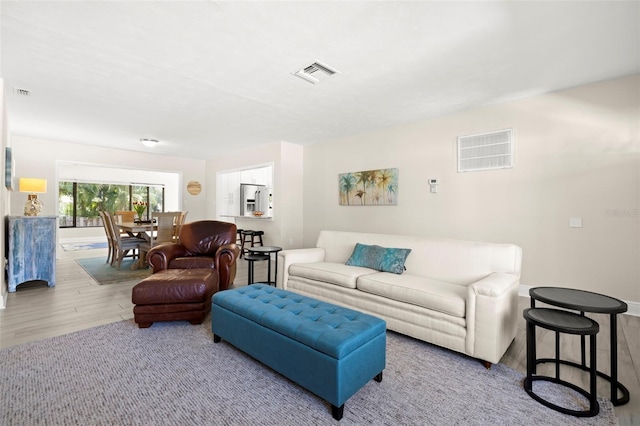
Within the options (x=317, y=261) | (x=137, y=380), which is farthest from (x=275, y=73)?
(x=137, y=380)

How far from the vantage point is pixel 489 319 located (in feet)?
6.84

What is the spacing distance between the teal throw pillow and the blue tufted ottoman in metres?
1.12

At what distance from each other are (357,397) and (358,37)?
8.71ft

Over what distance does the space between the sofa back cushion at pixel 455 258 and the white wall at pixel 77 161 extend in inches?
254

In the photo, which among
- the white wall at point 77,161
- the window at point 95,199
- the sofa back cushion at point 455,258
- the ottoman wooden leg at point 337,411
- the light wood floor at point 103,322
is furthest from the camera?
the window at point 95,199

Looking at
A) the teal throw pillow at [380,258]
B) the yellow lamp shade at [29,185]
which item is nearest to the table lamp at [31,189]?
the yellow lamp shade at [29,185]

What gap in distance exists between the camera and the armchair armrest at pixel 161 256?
352 centimetres

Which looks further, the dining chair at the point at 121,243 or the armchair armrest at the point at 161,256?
the dining chair at the point at 121,243

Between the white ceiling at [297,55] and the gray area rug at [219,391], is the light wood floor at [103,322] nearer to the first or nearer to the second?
the gray area rug at [219,391]

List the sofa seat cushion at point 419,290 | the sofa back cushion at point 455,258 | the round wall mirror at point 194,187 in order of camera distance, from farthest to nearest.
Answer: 1. the round wall mirror at point 194,187
2. the sofa back cushion at point 455,258
3. the sofa seat cushion at point 419,290

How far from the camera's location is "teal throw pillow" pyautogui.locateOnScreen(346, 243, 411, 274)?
3.10 meters

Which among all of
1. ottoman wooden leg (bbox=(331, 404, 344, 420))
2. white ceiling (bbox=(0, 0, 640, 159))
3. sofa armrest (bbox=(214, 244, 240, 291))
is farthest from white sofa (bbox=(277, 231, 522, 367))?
white ceiling (bbox=(0, 0, 640, 159))

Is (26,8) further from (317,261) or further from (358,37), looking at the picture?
(317,261)

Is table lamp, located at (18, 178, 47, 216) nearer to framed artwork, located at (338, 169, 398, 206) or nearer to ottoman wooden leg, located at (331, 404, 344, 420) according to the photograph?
framed artwork, located at (338, 169, 398, 206)
